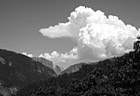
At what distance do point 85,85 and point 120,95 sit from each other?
7532cm

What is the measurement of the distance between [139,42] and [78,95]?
87961 millimetres

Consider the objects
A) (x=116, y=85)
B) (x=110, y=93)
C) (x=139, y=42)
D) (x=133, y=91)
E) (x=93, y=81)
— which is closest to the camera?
(x=139, y=42)

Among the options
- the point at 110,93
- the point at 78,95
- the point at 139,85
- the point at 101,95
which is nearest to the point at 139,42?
the point at 139,85

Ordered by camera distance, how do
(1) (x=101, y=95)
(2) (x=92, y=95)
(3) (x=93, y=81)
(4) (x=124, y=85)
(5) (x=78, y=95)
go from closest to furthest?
(4) (x=124, y=85), (1) (x=101, y=95), (2) (x=92, y=95), (5) (x=78, y=95), (3) (x=93, y=81)

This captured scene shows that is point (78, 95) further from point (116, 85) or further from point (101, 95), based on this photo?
point (116, 85)

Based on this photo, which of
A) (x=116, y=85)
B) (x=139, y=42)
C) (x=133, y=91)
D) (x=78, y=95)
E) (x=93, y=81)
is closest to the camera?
(x=139, y=42)

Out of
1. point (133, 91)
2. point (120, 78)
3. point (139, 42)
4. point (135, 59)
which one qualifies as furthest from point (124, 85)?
point (139, 42)

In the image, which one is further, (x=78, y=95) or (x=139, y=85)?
(x=78, y=95)

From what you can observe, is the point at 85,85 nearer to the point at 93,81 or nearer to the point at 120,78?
the point at 93,81

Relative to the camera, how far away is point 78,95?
147m

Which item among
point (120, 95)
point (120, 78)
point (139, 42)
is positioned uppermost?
point (139, 42)

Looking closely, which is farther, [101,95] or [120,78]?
[101,95]

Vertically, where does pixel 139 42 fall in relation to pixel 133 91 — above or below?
above

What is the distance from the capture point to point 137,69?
67.9 m
